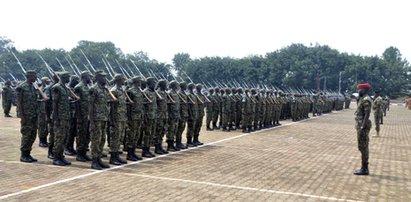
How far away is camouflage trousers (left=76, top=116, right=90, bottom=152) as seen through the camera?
9.53 m

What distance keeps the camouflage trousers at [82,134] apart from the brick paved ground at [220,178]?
0.46m

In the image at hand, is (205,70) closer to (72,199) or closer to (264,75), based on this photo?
(264,75)

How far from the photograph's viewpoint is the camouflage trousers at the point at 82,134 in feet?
31.3

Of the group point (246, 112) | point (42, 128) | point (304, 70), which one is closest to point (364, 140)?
point (42, 128)

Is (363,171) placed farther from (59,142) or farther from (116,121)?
(59,142)

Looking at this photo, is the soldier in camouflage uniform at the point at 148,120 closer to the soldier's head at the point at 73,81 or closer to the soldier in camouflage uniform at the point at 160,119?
the soldier in camouflage uniform at the point at 160,119

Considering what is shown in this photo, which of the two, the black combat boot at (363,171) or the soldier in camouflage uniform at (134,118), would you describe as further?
the soldier in camouflage uniform at (134,118)

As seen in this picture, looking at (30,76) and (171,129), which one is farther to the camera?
(171,129)

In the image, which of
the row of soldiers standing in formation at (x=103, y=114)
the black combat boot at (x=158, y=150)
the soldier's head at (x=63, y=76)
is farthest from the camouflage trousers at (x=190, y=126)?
the soldier's head at (x=63, y=76)

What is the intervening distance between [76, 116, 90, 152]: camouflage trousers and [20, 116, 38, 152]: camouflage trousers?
90 cm

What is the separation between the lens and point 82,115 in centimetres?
946

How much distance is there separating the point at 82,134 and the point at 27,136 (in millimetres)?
1092

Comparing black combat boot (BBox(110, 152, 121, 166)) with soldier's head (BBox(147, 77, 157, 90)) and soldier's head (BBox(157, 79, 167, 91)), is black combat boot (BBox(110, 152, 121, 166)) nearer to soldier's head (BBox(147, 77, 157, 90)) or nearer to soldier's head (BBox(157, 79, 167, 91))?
soldier's head (BBox(147, 77, 157, 90))

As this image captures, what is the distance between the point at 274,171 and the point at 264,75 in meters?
64.4
